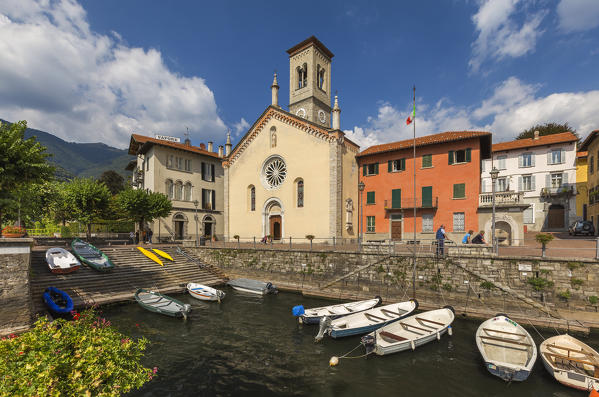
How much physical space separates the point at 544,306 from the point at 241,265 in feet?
62.3

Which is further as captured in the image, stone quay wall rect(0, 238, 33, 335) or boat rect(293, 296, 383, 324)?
boat rect(293, 296, 383, 324)

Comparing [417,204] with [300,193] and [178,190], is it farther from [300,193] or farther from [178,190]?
[178,190]

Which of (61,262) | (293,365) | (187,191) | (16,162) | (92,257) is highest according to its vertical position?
(187,191)

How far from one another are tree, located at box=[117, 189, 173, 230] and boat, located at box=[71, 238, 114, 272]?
5.84 metres

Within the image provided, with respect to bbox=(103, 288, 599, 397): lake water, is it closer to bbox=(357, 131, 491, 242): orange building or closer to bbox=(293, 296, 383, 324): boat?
bbox=(293, 296, 383, 324): boat

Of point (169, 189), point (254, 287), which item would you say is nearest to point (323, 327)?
point (254, 287)

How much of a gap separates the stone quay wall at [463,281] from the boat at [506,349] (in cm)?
302

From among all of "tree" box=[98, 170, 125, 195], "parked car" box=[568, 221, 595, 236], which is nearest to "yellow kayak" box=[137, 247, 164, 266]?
"tree" box=[98, 170, 125, 195]

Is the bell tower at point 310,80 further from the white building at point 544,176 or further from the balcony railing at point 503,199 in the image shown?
the white building at point 544,176

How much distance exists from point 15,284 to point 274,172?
21266mm

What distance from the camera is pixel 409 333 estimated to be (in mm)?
10375

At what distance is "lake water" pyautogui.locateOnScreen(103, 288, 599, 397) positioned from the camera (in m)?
7.66

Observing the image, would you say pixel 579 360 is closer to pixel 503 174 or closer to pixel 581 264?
pixel 581 264

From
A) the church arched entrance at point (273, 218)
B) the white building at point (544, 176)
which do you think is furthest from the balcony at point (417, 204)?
the white building at point (544, 176)
